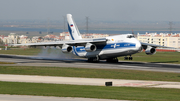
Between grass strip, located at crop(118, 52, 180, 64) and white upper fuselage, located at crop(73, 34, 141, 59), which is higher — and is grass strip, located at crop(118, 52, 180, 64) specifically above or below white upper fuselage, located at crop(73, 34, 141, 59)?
below

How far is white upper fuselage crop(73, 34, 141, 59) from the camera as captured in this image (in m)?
49.8

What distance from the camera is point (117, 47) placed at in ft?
169

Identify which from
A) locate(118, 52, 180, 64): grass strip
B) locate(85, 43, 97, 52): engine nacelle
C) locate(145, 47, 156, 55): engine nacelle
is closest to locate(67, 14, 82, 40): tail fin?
locate(85, 43, 97, 52): engine nacelle

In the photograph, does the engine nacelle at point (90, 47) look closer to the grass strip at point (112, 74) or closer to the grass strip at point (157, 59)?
the grass strip at point (157, 59)

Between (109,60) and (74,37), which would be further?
(74,37)

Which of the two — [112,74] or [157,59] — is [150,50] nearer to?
[157,59]

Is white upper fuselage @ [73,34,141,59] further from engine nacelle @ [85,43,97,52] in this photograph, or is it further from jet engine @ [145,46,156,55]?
jet engine @ [145,46,156,55]

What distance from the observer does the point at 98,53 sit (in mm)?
54469

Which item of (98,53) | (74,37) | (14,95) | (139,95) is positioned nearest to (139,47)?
(98,53)

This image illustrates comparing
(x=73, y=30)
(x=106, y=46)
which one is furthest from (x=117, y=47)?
(x=73, y=30)

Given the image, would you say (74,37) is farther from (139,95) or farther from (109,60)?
(139,95)

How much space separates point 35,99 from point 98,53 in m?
36.8

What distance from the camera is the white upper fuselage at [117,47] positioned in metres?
49.8

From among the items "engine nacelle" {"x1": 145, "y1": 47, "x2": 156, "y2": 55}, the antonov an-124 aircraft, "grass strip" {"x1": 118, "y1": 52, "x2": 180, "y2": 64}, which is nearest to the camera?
the antonov an-124 aircraft
